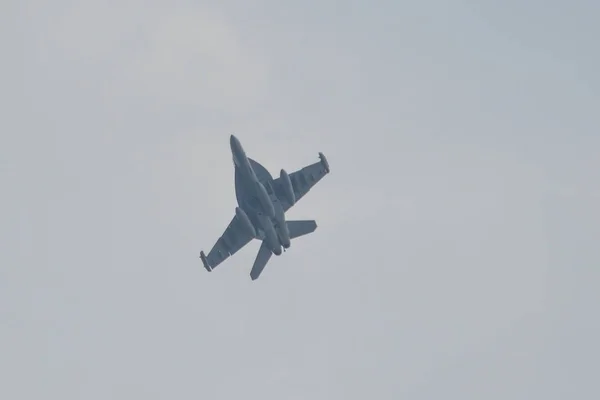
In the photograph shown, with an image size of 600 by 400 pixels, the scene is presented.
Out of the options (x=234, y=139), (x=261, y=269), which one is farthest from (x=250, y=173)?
(x=261, y=269)

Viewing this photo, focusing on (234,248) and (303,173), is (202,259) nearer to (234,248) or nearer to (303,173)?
(234,248)

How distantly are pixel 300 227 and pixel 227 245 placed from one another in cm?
895

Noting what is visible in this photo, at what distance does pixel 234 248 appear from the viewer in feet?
355

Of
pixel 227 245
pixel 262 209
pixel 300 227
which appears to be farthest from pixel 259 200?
pixel 227 245

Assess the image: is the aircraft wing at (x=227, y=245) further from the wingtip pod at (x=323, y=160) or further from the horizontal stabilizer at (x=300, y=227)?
the wingtip pod at (x=323, y=160)

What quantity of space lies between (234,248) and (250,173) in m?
13.3

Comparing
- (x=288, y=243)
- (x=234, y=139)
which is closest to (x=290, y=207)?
(x=288, y=243)

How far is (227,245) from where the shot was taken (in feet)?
354

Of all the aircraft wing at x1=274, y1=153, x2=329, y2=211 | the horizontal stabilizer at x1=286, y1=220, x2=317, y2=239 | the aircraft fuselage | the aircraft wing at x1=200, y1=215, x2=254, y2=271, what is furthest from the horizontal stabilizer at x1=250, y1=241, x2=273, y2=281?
the aircraft wing at x1=274, y1=153, x2=329, y2=211

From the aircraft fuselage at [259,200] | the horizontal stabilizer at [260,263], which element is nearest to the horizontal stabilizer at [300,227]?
the aircraft fuselage at [259,200]

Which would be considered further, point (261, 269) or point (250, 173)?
point (261, 269)

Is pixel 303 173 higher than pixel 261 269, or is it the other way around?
pixel 303 173

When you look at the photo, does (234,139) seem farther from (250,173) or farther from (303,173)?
(303,173)

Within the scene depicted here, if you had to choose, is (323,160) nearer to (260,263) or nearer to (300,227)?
(300,227)
